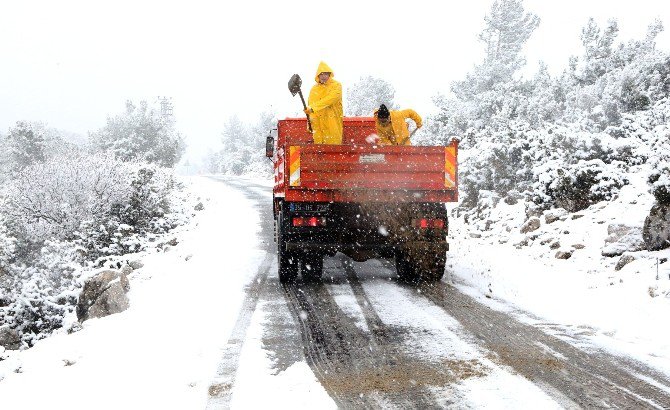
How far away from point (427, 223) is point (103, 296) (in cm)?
445

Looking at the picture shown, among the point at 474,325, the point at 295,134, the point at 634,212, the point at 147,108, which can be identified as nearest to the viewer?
the point at 474,325

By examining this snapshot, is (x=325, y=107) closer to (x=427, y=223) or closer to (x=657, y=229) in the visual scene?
(x=427, y=223)

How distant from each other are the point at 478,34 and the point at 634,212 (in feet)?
78.2

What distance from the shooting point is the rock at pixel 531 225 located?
10984 mm

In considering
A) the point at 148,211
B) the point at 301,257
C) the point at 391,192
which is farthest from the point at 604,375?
the point at 148,211

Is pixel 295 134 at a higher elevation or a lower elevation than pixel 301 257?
higher

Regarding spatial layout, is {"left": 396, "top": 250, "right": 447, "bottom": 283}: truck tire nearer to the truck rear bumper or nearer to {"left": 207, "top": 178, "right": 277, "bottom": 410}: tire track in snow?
the truck rear bumper

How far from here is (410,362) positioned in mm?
4523

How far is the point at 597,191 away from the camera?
10.7 m

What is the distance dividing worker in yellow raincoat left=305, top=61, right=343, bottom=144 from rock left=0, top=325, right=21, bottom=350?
640 cm

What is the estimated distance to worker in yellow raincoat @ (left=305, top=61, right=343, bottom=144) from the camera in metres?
8.28

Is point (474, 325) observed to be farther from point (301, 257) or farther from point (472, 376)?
point (301, 257)

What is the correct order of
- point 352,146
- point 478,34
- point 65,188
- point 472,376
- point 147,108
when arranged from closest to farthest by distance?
point 472,376
point 352,146
point 65,188
point 478,34
point 147,108

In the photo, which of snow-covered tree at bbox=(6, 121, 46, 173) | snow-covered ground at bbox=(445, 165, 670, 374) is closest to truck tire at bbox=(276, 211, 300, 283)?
snow-covered ground at bbox=(445, 165, 670, 374)
